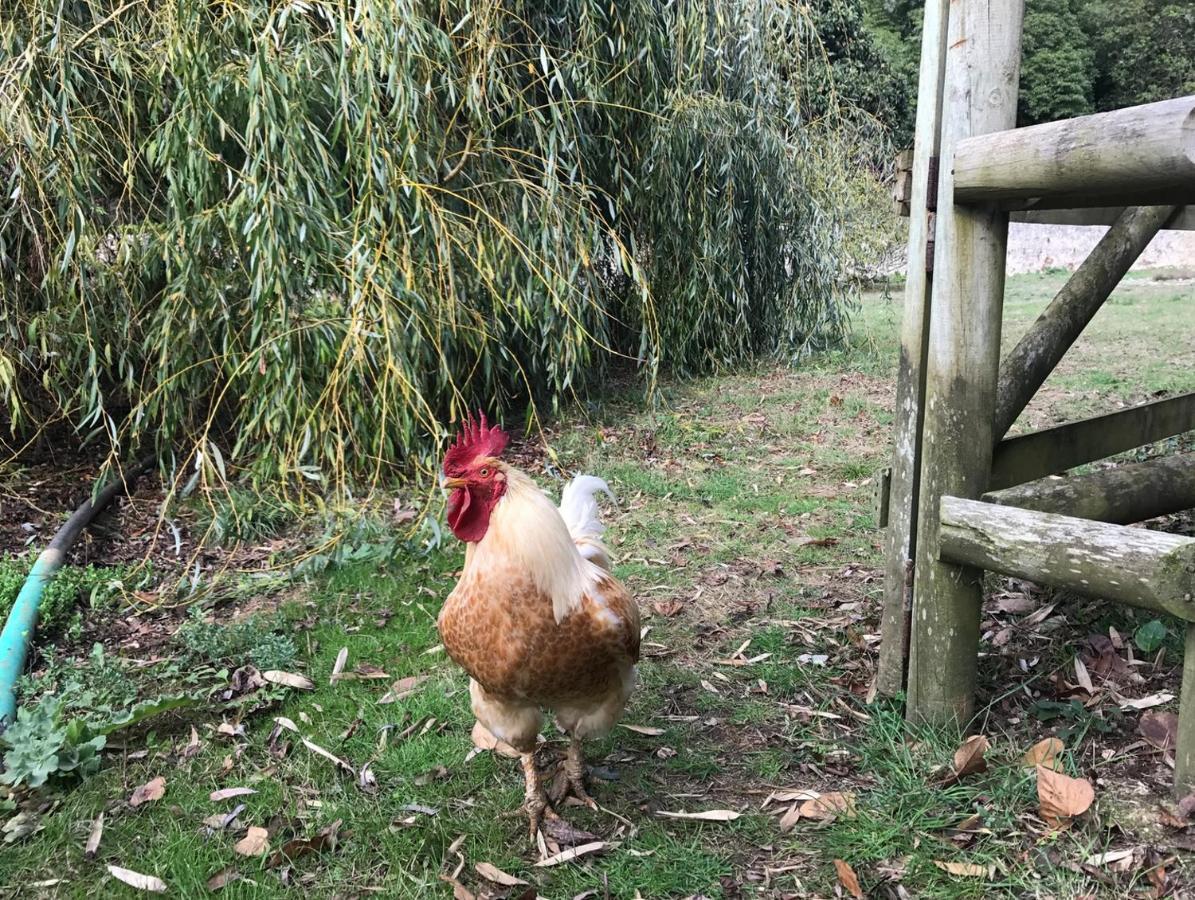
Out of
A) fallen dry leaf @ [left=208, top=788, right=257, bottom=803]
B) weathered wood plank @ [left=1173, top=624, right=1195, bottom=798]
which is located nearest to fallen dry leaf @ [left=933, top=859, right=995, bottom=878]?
weathered wood plank @ [left=1173, top=624, right=1195, bottom=798]

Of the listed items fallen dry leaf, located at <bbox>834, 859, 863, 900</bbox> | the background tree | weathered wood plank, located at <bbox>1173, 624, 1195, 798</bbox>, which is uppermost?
the background tree

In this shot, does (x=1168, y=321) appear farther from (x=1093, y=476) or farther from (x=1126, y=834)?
(x=1126, y=834)

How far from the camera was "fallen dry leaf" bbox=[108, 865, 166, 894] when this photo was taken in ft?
7.64

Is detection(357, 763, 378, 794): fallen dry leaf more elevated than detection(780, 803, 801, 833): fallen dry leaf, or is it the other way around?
detection(780, 803, 801, 833): fallen dry leaf

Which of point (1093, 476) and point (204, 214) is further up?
point (204, 214)

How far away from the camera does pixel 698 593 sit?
Answer: 3.94 meters

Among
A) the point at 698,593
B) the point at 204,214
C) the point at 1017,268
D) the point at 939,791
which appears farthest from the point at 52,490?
the point at 1017,268

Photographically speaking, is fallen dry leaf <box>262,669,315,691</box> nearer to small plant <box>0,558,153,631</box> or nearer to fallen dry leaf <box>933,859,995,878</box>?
small plant <box>0,558,153,631</box>

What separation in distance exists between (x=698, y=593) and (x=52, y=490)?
387 cm

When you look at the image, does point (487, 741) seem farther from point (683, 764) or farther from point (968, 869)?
point (968, 869)

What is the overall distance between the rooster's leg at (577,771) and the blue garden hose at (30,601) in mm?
1941

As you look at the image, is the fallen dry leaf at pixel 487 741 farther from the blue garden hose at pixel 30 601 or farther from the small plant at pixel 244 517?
the small plant at pixel 244 517

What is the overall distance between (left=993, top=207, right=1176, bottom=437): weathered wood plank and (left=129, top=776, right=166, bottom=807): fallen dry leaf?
2.82m

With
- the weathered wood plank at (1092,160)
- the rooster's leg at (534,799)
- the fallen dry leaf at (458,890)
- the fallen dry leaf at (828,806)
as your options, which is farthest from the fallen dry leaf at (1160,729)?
the fallen dry leaf at (458,890)
